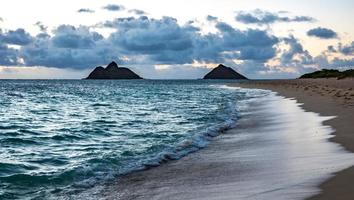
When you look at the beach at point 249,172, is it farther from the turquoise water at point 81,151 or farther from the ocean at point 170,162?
the turquoise water at point 81,151

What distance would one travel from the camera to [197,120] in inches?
984

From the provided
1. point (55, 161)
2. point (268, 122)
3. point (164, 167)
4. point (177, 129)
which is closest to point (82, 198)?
point (164, 167)

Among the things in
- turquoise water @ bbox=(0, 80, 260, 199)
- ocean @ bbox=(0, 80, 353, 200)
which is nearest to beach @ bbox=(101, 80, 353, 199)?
ocean @ bbox=(0, 80, 353, 200)

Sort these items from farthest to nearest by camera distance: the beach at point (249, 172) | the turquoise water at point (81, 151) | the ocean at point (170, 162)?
the turquoise water at point (81, 151)
the ocean at point (170, 162)
the beach at point (249, 172)

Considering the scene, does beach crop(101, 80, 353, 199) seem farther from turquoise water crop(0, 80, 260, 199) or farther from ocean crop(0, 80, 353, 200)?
turquoise water crop(0, 80, 260, 199)

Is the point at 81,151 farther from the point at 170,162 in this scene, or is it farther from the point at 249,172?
the point at 249,172

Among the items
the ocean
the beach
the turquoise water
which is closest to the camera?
the beach

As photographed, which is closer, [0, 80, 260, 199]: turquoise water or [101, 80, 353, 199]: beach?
[101, 80, 353, 199]: beach

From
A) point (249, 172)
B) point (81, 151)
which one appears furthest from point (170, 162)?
point (81, 151)

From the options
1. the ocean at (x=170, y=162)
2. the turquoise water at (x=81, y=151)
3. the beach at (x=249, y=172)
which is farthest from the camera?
the turquoise water at (x=81, y=151)

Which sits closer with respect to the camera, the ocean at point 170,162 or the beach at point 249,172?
the beach at point 249,172

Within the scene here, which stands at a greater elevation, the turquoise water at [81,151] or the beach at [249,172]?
the beach at [249,172]

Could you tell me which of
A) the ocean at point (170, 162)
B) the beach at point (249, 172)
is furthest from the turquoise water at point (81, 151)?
the beach at point (249, 172)

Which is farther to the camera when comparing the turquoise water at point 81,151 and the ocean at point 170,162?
the turquoise water at point 81,151
